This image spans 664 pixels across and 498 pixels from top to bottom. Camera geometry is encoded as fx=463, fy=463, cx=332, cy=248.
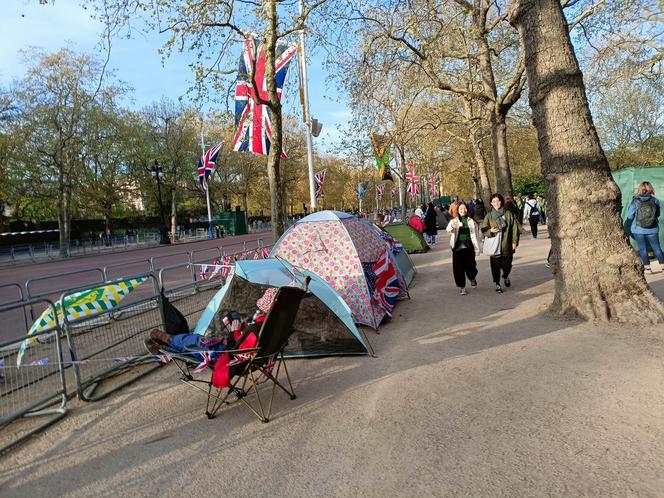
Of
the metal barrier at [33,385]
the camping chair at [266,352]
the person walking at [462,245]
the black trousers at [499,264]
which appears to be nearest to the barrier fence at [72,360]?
the metal barrier at [33,385]

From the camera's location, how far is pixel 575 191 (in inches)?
235

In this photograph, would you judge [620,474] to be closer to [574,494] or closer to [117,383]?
[574,494]

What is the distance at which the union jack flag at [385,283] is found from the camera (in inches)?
297

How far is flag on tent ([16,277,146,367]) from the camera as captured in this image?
4.93 m

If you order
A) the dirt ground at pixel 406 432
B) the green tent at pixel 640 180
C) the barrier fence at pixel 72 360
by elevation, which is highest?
the green tent at pixel 640 180

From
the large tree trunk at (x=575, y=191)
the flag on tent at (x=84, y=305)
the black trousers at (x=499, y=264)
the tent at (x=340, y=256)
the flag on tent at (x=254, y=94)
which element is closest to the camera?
the flag on tent at (x=84, y=305)

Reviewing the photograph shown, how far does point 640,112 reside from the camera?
32031 mm

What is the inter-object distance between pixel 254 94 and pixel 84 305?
8.43 metres

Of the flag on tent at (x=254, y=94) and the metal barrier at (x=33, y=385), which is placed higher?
the flag on tent at (x=254, y=94)

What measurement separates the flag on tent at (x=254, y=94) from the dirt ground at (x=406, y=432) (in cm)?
897

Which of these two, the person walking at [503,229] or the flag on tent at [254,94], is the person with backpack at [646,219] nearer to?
the person walking at [503,229]

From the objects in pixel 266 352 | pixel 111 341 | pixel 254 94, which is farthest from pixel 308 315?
pixel 254 94

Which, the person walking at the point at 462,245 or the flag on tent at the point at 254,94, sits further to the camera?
the flag on tent at the point at 254,94

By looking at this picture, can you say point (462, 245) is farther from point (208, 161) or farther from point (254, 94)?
point (208, 161)
